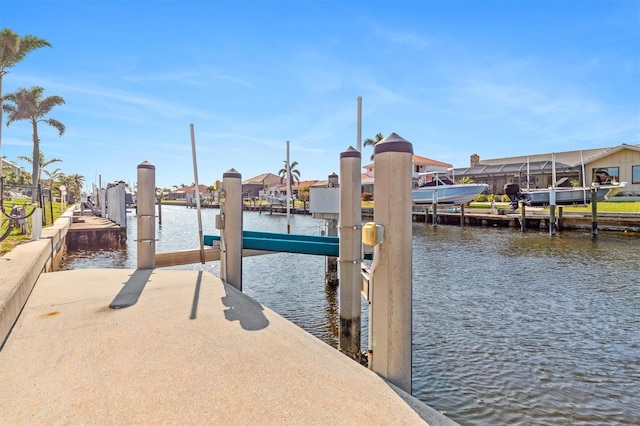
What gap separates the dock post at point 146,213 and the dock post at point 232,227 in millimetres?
1331

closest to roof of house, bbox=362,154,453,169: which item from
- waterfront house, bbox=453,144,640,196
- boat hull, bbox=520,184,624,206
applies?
waterfront house, bbox=453,144,640,196

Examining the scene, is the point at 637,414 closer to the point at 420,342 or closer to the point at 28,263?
the point at 420,342

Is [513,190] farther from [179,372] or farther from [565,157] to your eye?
[179,372]

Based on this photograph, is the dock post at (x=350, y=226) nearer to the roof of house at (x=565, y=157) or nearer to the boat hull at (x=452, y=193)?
the boat hull at (x=452, y=193)

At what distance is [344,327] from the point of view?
4508 mm

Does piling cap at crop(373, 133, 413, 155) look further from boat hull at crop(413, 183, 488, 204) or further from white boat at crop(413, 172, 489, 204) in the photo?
boat hull at crop(413, 183, 488, 204)

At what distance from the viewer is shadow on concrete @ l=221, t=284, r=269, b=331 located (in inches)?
147

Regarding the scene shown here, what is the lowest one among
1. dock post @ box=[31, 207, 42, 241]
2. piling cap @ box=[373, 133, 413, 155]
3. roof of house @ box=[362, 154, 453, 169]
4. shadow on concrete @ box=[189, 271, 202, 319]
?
shadow on concrete @ box=[189, 271, 202, 319]

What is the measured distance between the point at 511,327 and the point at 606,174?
34136mm

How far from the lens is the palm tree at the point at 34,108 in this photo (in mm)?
34719

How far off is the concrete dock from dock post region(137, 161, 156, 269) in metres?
1.72

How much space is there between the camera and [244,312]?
411 centimetres

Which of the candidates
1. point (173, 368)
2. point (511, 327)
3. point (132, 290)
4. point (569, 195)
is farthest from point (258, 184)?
point (173, 368)

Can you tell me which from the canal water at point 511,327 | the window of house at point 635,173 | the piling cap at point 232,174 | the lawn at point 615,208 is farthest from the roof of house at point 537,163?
the piling cap at point 232,174
